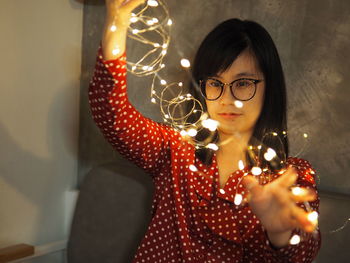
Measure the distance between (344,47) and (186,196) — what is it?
2.06ft

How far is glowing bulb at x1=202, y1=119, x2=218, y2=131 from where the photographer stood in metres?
1.21

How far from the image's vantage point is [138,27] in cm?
165

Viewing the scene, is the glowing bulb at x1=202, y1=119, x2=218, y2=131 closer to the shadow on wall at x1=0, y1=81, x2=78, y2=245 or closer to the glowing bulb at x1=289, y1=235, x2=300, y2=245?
the glowing bulb at x1=289, y1=235, x2=300, y2=245

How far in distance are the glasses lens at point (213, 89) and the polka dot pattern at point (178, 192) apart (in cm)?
16

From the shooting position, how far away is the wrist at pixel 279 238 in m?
0.93

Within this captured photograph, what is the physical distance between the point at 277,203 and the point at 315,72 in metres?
0.65

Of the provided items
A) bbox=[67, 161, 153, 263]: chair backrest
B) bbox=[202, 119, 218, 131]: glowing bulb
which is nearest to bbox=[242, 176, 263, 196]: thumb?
bbox=[202, 119, 218, 131]: glowing bulb

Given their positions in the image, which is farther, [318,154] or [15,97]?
[15,97]

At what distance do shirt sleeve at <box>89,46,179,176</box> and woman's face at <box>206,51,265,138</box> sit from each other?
0.17m

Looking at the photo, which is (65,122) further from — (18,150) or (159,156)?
(159,156)

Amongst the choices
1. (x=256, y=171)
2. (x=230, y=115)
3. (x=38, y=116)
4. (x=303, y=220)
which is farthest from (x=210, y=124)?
(x=38, y=116)

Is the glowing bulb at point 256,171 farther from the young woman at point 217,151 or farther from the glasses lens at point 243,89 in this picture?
the glasses lens at point 243,89

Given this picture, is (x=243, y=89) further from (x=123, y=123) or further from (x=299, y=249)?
(x=299, y=249)

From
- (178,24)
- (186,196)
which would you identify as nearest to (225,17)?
(178,24)
